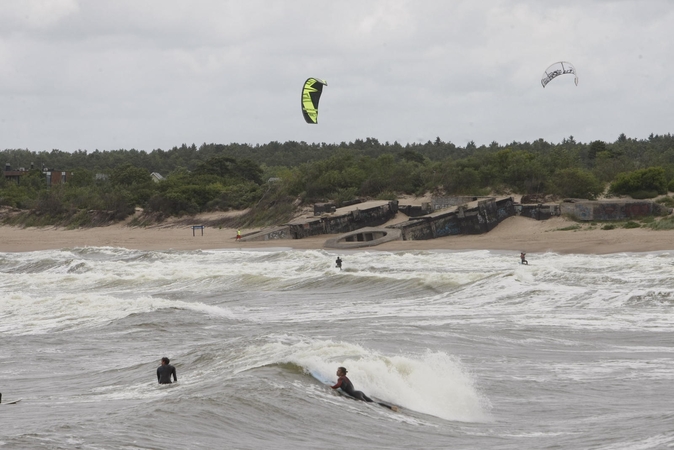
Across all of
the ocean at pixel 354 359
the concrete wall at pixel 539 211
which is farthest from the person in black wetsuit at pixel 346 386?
the concrete wall at pixel 539 211

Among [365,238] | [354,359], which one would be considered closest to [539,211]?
[365,238]

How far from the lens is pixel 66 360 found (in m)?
17.9

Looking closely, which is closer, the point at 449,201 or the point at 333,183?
the point at 449,201

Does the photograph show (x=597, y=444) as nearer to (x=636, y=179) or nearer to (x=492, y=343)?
(x=492, y=343)

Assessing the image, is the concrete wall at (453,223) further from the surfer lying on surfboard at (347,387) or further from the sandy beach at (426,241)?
the surfer lying on surfboard at (347,387)

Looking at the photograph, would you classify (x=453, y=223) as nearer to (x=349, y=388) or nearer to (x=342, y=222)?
(x=342, y=222)

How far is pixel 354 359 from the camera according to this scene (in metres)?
15.4

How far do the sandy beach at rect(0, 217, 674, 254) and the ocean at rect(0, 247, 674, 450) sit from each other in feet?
17.5

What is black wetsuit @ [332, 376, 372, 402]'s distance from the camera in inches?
521

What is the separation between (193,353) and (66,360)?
2442 mm

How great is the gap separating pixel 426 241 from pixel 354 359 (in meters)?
28.4

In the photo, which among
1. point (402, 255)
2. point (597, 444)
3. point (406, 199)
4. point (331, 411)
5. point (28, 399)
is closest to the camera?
point (597, 444)

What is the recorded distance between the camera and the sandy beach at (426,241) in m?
37.3

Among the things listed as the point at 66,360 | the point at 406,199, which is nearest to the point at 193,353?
the point at 66,360
